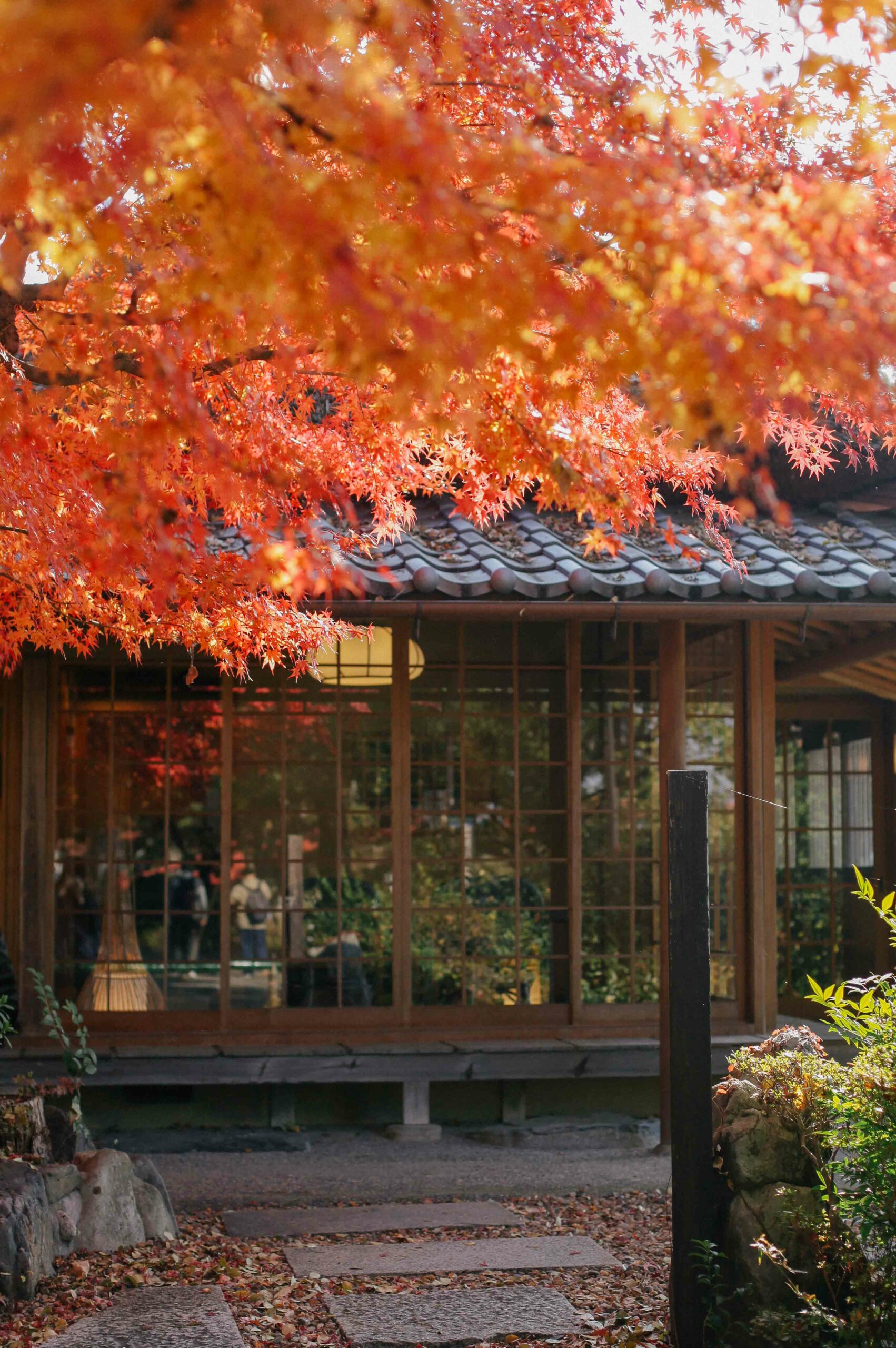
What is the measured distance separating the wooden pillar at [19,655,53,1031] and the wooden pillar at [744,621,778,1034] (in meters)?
4.37

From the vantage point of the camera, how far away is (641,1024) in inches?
317

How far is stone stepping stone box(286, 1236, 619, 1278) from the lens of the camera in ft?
16.6

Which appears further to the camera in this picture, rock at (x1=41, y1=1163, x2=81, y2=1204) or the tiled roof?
the tiled roof

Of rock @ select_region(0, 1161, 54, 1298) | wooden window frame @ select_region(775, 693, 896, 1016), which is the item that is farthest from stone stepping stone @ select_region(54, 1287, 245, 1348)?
wooden window frame @ select_region(775, 693, 896, 1016)

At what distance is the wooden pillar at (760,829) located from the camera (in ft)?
26.1

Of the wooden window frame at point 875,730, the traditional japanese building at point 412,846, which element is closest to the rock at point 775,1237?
the traditional japanese building at point 412,846

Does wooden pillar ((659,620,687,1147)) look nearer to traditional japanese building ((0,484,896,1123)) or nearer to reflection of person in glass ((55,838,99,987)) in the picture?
traditional japanese building ((0,484,896,1123))

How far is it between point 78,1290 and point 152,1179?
88cm

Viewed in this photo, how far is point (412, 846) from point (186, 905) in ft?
4.87

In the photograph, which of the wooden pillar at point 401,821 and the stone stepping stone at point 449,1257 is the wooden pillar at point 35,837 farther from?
the stone stepping stone at point 449,1257

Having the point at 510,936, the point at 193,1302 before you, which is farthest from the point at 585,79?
the point at 510,936

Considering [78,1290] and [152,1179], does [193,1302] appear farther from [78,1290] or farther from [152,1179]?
[152,1179]

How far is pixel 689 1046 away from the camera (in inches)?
164

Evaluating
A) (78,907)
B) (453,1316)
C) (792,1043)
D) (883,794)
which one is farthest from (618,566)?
(883,794)
